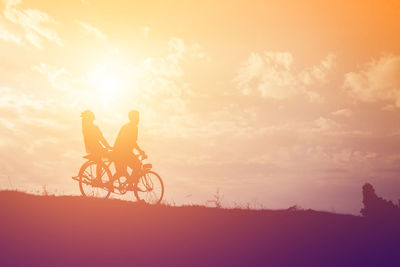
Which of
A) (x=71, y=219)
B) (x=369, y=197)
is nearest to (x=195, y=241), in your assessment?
(x=71, y=219)

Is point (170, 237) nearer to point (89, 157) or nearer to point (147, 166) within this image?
point (147, 166)

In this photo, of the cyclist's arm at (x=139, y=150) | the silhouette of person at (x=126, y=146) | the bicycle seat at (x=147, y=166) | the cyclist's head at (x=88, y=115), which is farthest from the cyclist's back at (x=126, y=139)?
the cyclist's head at (x=88, y=115)

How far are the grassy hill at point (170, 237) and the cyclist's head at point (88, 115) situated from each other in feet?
8.72

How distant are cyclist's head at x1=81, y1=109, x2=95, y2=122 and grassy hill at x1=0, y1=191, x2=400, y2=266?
2657 mm

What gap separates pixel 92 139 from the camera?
13.8 meters

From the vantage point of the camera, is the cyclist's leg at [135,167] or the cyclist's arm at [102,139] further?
the cyclist's leg at [135,167]

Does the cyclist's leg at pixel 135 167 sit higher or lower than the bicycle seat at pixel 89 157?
lower

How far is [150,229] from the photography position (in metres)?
11.5

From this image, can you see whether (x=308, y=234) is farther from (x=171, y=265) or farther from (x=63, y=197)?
(x=63, y=197)

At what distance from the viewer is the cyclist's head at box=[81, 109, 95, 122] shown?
13798 mm

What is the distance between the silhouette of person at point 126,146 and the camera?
13953 millimetres

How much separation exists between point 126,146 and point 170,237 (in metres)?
4.01

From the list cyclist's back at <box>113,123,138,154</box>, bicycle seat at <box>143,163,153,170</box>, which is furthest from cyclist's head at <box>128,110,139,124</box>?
bicycle seat at <box>143,163,153,170</box>

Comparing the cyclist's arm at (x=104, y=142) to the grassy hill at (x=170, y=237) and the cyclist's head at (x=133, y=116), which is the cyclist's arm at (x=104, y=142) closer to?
the cyclist's head at (x=133, y=116)
